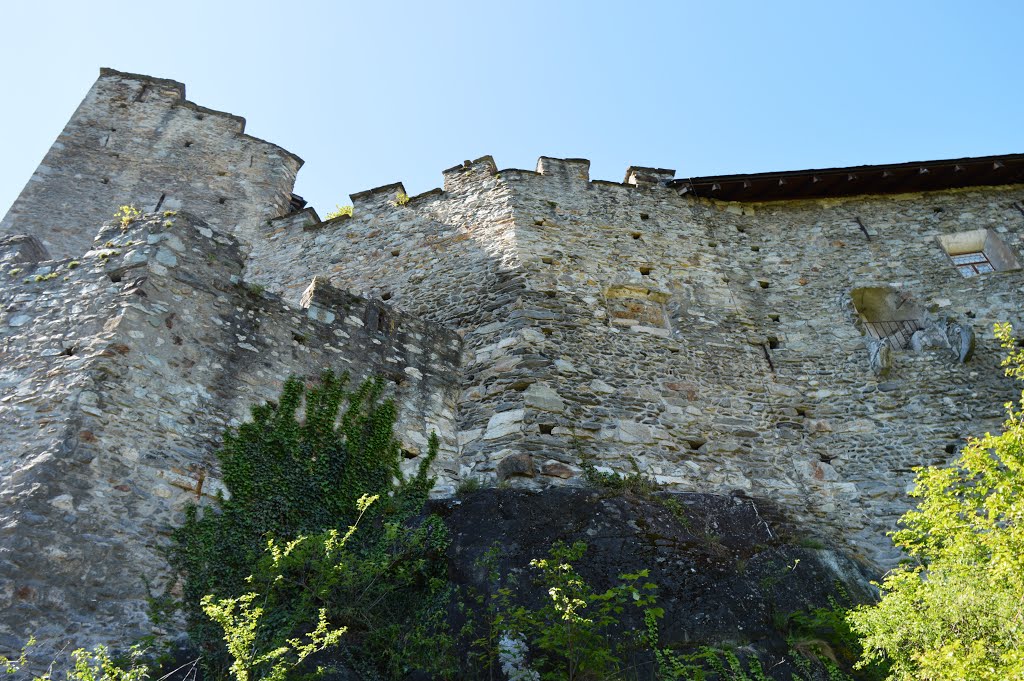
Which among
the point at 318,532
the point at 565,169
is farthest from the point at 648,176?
the point at 318,532

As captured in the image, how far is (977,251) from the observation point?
1102 cm

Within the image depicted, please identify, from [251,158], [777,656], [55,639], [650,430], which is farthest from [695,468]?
[251,158]

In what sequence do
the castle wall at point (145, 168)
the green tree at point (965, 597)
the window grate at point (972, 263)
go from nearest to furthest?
the green tree at point (965, 597) → the window grate at point (972, 263) → the castle wall at point (145, 168)

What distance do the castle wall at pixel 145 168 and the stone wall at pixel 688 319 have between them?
1.50 m

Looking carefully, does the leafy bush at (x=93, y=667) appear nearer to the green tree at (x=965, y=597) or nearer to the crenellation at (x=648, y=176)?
the green tree at (x=965, y=597)

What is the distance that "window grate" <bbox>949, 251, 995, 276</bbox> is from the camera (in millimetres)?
10609

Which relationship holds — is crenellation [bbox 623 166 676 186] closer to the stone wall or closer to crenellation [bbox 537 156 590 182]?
the stone wall

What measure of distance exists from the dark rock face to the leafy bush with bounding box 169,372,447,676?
0.37m

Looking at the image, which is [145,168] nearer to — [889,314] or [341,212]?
[341,212]

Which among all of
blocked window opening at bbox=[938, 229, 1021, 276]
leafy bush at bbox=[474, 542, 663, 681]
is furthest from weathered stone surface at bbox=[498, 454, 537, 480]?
blocked window opening at bbox=[938, 229, 1021, 276]

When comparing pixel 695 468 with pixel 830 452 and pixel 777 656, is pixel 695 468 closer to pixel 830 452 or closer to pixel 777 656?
pixel 830 452

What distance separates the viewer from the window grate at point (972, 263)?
10609mm

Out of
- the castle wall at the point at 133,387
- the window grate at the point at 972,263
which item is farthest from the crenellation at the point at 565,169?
the window grate at the point at 972,263

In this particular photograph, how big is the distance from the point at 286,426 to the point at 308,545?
1.34 metres
